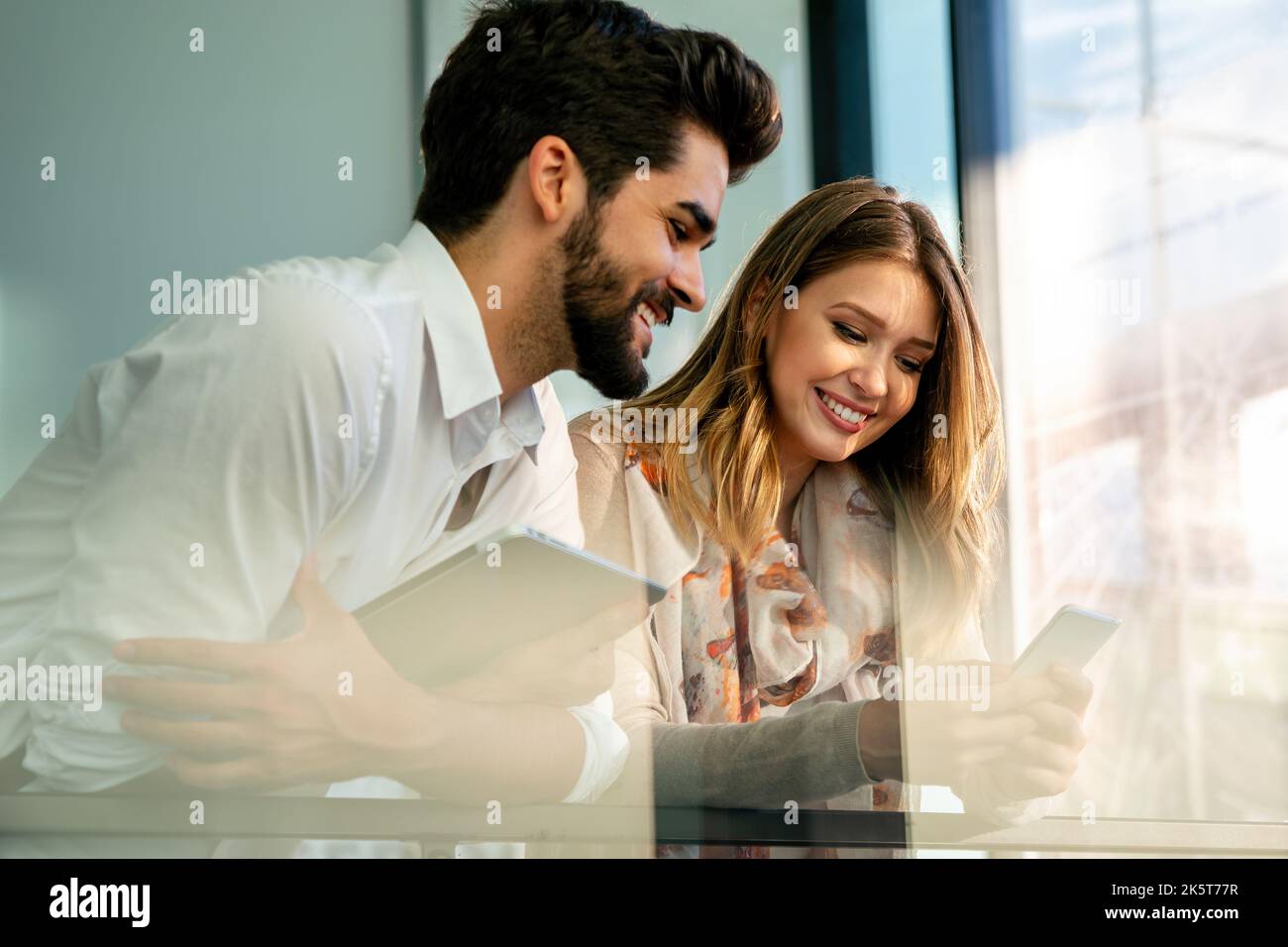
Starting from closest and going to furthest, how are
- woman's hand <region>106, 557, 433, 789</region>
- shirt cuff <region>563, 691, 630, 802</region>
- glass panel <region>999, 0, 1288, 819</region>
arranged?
1. woman's hand <region>106, 557, 433, 789</region>
2. shirt cuff <region>563, 691, 630, 802</region>
3. glass panel <region>999, 0, 1288, 819</region>

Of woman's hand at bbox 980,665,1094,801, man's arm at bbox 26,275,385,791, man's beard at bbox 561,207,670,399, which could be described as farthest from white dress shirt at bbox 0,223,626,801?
woman's hand at bbox 980,665,1094,801

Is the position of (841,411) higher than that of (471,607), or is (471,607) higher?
(841,411)

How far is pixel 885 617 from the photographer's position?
101 cm

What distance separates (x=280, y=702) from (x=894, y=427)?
1.86 feet

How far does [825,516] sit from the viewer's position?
1.03 metres

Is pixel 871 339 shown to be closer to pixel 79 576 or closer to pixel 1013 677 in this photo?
pixel 1013 677

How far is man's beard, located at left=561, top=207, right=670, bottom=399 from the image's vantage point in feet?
2.94

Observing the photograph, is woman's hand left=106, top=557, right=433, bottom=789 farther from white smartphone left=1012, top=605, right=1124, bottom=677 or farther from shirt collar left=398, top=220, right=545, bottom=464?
white smartphone left=1012, top=605, right=1124, bottom=677

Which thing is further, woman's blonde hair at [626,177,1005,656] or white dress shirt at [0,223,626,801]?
woman's blonde hair at [626,177,1005,656]

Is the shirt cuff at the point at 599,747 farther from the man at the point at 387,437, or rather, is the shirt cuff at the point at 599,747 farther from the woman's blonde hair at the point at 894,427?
the woman's blonde hair at the point at 894,427

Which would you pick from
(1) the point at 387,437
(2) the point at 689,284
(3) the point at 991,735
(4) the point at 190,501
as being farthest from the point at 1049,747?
(4) the point at 190,501

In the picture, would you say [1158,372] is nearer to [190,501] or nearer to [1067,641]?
[1067,641]

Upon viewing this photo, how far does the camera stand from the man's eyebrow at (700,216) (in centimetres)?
92

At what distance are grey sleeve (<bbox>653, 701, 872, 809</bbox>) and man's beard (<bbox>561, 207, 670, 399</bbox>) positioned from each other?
11.3 inches
